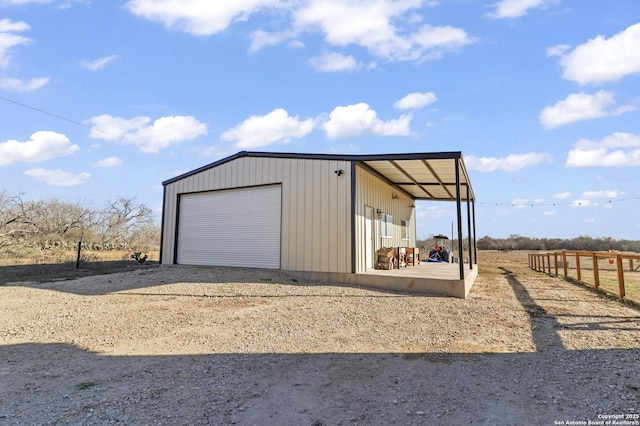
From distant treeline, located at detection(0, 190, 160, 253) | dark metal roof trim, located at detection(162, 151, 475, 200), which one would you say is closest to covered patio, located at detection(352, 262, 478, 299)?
dark metal roof trim, located at detection(162, 151, 475, 200)

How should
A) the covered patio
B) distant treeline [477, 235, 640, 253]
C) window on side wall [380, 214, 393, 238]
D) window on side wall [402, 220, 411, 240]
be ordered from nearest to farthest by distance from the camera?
the covered patio, window on side wall [380, 214, 393, 238], window on side wall [402, 220, 411, 240], distant treeline [477, 235, 640, 253]

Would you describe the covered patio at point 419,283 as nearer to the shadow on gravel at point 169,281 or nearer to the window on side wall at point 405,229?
the shadow on gravel at point 169,281

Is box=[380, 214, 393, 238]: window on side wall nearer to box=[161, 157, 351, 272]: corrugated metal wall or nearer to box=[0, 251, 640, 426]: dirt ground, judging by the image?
box=[161, 157, 351, 272]: corrugated metal wall

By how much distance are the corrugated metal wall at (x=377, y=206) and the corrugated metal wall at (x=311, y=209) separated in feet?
1.47

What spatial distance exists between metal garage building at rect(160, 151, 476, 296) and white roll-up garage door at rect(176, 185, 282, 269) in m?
0.03

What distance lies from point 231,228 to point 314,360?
8.32m

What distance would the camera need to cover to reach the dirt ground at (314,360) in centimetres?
260

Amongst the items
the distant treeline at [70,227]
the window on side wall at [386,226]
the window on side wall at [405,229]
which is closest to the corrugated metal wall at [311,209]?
the window on side wall at [386,226]

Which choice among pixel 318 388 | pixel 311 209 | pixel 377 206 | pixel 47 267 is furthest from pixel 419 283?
pixel 47 267

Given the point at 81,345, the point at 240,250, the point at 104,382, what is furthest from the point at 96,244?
the point at 104,382

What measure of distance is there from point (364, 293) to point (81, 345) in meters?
5.28

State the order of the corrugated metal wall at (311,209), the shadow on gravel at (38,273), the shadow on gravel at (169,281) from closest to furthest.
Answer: the shadow on gravel at (169,281) < the corrugated metal wall at (311,209) < the shadow on gravel at (38,273)

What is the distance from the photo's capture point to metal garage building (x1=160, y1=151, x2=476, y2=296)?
9.38 m

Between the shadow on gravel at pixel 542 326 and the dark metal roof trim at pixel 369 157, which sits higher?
the dark metal roof trim at pixel 369 157
